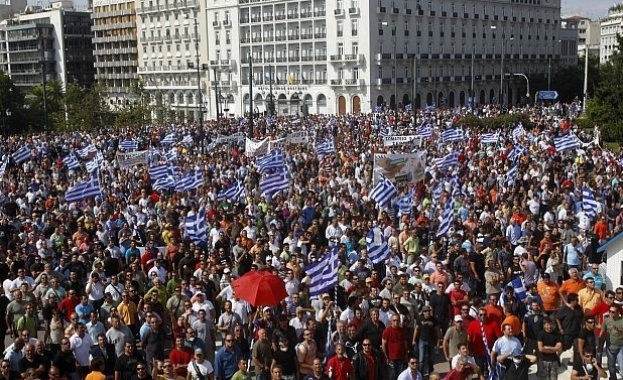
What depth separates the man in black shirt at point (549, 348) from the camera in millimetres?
9836

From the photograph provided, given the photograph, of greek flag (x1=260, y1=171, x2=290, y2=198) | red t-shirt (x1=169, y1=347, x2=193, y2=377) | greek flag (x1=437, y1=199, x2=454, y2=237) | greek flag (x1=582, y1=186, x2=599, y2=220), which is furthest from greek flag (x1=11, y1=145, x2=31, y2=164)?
red t-shirt (x1=169, y1=347, x2=193, y2=377)

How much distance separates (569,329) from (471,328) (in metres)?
1.29

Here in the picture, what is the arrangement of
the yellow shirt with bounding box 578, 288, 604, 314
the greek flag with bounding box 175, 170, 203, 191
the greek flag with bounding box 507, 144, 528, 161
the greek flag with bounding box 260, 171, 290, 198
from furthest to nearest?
the greek flag with bounding box 507, 144, 528, 161 < the greek flag with bounding box 175, 170, 203, 191 < the greek flag with bounding box 260, 171, 290, 198 < the yellow shirt with bounding box 578, 288, 604, 314

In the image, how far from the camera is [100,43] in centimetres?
11088

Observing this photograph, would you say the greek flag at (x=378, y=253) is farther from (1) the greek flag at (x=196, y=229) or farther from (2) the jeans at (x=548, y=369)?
(1) the greek flag at (x=196, y=229)

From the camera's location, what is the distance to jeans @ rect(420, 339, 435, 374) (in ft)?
34.0

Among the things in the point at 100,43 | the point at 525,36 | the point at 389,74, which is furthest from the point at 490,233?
the point at 100,43

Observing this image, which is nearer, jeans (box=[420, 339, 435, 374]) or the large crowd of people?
the large crowd of people

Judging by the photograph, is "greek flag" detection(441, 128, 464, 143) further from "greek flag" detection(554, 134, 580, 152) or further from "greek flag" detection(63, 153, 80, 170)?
"greek flag" detection(63, 153, 80, 170)

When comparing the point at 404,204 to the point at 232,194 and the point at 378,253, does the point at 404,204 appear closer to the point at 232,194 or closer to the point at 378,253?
the point at 378,253

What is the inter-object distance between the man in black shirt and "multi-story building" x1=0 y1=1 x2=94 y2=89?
10971 cm

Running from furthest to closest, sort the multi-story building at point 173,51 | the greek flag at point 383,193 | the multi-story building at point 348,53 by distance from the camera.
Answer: the multi-story building at point 173,51 → the multi-story building at point 348,53 → the greek flag at point 383,193

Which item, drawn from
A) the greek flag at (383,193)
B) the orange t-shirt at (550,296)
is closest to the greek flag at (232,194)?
the greek flag at (383,193)

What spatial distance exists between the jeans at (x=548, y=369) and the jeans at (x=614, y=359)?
0.69m
